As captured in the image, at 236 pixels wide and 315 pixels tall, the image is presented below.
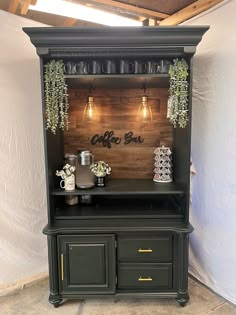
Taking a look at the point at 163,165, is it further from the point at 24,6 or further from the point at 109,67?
the point at 24,6

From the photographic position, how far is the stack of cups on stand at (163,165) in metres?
2.41

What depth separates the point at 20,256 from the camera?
2430mm

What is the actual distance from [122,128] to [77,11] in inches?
42.2

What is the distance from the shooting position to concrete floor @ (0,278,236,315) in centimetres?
209

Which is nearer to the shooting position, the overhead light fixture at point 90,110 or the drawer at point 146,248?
the drawer at point 146,248

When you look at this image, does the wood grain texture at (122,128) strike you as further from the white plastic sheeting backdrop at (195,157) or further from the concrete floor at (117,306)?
the concrete floor at (117,306)

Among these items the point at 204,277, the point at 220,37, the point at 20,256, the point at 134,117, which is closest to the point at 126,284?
the point at 204,277

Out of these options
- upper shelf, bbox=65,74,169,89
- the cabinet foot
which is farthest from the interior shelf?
upper shelf, bbox=65,74,169,89

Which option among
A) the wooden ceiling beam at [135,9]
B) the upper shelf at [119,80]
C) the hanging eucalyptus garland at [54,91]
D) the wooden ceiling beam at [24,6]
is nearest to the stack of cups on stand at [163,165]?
the upper shelf at [119,80]

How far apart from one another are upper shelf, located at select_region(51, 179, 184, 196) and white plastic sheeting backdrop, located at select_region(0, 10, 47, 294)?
1.49 ft

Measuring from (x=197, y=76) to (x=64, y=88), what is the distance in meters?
1.21

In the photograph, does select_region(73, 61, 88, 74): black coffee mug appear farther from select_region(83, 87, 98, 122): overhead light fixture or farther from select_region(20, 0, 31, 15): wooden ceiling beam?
select_region(20, 0, 31, 15): wooden ceiling beam

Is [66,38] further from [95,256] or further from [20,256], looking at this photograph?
[20,256]

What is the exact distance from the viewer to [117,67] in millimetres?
1992
